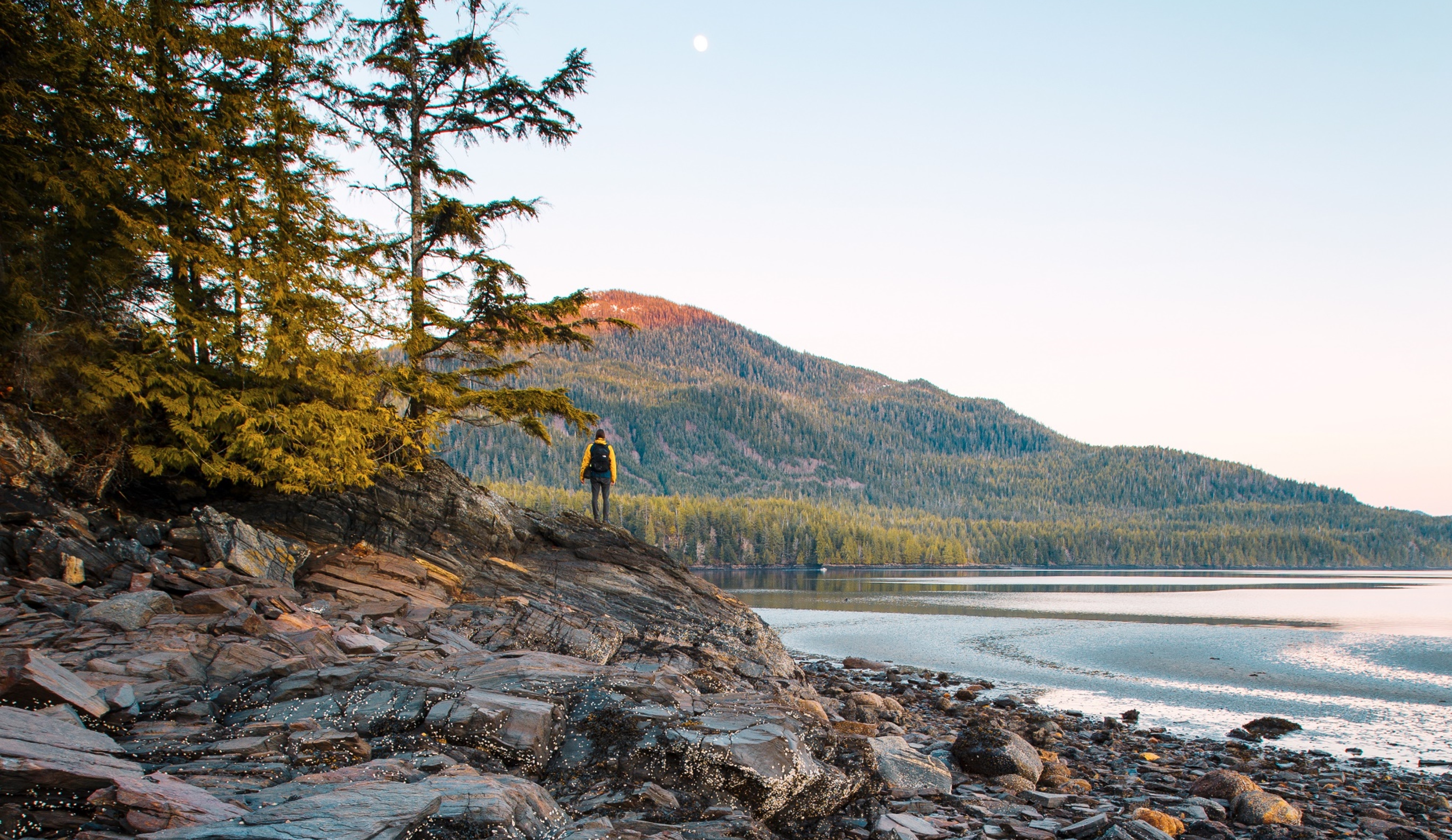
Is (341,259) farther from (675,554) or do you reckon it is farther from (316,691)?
(675,554)

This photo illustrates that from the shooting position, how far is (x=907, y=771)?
41.4ft

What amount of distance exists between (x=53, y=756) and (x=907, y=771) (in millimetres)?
10928

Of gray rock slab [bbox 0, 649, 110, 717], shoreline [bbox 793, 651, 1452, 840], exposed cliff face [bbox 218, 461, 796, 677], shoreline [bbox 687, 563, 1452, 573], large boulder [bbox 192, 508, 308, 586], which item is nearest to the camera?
gray rock slab [bbox 0, 649, 110, 717]

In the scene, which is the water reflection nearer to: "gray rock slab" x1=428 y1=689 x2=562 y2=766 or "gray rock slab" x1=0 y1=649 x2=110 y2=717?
"gray rock slab" x1=428 y1=689 x2=562 y2=766

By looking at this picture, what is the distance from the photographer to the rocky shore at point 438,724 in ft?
21.7

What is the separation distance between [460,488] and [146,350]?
8045 mm

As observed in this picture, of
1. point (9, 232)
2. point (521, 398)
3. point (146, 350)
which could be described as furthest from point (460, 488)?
point (9, 232)

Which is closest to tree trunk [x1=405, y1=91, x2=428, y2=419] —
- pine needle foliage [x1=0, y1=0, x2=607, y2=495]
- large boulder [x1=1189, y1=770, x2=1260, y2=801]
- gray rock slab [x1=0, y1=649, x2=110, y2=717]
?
pine needle foliage [x1=0, y1=0, x2=607, y2=495]

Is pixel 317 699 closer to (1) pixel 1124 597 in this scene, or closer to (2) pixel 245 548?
(2) pixel 245 548

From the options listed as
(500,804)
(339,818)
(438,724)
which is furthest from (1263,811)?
(339,818)

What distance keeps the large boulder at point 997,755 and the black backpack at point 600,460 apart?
13.8 metres

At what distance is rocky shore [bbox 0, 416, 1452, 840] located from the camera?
662 centimetres

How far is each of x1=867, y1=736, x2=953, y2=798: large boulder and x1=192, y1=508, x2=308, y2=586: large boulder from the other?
1093cm

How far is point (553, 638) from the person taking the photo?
16.5 meters
